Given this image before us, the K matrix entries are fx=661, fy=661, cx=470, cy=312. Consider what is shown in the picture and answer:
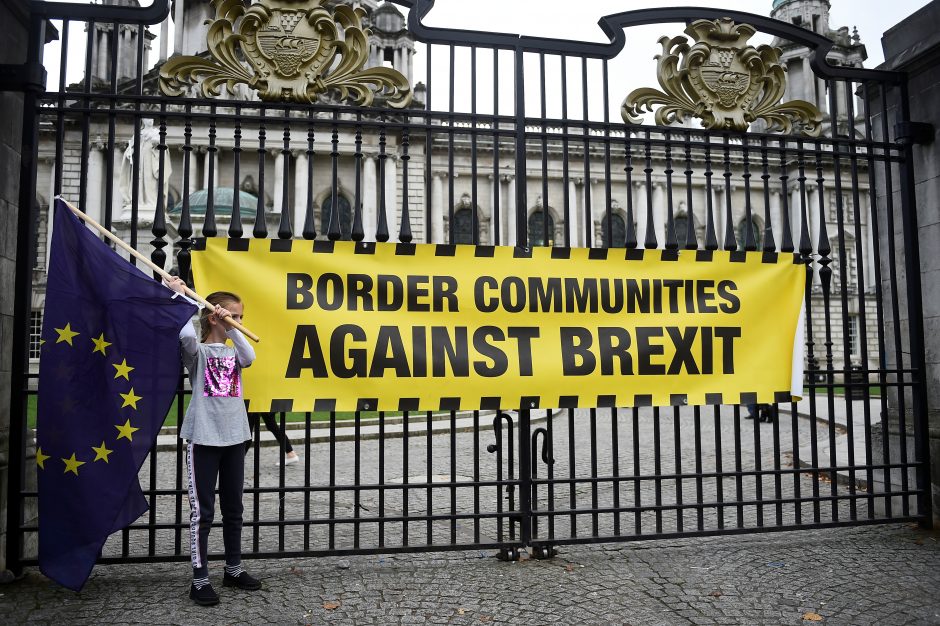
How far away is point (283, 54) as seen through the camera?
4816mm

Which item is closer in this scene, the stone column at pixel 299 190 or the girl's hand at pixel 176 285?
the girl's hand at pixel 176 285

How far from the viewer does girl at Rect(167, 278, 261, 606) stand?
3.92 metres

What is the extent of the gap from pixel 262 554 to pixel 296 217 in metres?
33.5

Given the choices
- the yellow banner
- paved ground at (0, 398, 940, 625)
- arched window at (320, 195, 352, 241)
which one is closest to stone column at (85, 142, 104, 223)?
arched window at (320, 195, 352, 241)

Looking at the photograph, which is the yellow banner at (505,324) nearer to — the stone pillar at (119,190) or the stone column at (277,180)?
the stone pillar at (119,190)

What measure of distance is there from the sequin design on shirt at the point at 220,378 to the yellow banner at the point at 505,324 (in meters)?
0.44

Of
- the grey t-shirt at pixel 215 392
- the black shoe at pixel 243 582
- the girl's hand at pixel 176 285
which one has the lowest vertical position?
the black shoe at pixel 243 582

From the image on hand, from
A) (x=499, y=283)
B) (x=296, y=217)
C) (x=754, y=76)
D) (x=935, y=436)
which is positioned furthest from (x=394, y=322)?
(x=296, y=217)

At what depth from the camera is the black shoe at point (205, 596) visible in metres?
3.88

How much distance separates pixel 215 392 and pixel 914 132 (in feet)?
19.7

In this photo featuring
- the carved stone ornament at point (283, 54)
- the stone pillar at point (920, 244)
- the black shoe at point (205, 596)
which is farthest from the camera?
the stone pillar at point (920, 244)

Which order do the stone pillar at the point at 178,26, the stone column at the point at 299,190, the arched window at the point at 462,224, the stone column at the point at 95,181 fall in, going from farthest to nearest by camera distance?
the arched window at the point at 462,224
the stone column at the point at 299,190
the stone pillar at the point at 178,26
the stone column at the point at 95,181

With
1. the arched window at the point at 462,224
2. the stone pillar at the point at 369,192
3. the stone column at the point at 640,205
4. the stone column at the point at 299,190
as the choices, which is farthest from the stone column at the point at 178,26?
the stone column at the point at 640,205

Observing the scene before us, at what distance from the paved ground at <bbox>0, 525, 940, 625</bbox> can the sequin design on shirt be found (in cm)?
125
